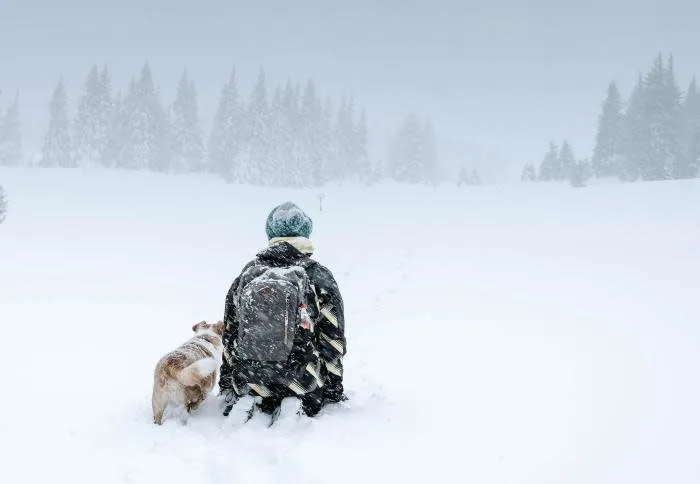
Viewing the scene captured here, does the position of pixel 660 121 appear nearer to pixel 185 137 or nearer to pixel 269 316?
pixel 185 137

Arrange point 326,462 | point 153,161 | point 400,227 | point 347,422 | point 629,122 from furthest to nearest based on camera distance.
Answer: point 153,161 → point 629,122 → point 400,227 → point 347,422 → point 326,462

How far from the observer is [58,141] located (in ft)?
195

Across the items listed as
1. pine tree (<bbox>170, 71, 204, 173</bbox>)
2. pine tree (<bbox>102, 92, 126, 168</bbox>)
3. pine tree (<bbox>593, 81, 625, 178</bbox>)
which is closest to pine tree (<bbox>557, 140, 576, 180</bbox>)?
pine tree (<bbox>593, 81, 625, 178</bbox>)

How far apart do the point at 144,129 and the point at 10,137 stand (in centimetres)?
2070

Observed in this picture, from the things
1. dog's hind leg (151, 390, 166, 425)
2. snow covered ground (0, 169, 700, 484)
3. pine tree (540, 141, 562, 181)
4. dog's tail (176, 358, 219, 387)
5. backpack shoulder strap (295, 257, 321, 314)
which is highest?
pine tree (540, 141, 562, 181)

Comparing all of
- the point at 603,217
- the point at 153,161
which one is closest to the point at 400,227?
the point at 603,217

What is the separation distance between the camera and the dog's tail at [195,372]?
4.34m

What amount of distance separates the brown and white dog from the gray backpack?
0.43 m

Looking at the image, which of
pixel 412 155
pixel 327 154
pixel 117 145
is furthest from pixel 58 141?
pixel 412 155

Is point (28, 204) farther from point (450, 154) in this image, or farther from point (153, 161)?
point (450, 154)

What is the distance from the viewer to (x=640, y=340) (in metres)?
7.27

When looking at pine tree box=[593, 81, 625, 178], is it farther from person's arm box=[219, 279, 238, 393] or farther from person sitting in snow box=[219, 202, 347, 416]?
person's arm box=[219, 279, 238, 393]

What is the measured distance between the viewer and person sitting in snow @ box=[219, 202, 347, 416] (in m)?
4.23

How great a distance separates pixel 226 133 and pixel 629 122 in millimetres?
41306
